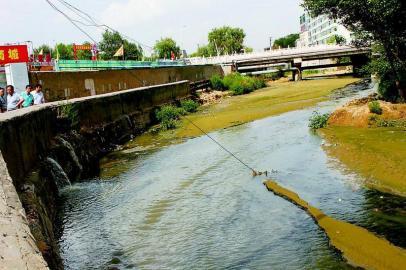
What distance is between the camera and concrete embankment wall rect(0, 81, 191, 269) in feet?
14.0

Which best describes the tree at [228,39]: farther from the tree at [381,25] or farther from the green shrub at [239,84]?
the tree at [381,25]

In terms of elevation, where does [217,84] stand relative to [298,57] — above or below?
below

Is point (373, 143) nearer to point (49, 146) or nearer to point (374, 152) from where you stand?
point (374, 152)

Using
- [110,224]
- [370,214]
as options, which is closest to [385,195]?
[370,214]

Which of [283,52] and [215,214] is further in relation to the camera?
[283,52]

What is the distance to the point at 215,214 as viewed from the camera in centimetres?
845

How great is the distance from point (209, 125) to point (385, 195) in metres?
12.8

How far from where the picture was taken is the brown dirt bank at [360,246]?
5.89m

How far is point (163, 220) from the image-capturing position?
841cm

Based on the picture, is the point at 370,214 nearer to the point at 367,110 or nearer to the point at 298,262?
the point at 298,262

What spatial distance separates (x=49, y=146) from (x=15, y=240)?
29.3ft

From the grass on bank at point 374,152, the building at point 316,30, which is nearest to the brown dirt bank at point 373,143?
the grass on bank at point 374,152

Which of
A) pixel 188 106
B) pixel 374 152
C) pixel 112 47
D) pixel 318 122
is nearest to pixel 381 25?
pixel 318 122

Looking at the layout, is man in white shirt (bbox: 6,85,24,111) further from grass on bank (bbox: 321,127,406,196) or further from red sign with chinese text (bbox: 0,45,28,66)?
grass on bank (bbox: 321,127,406,196)
